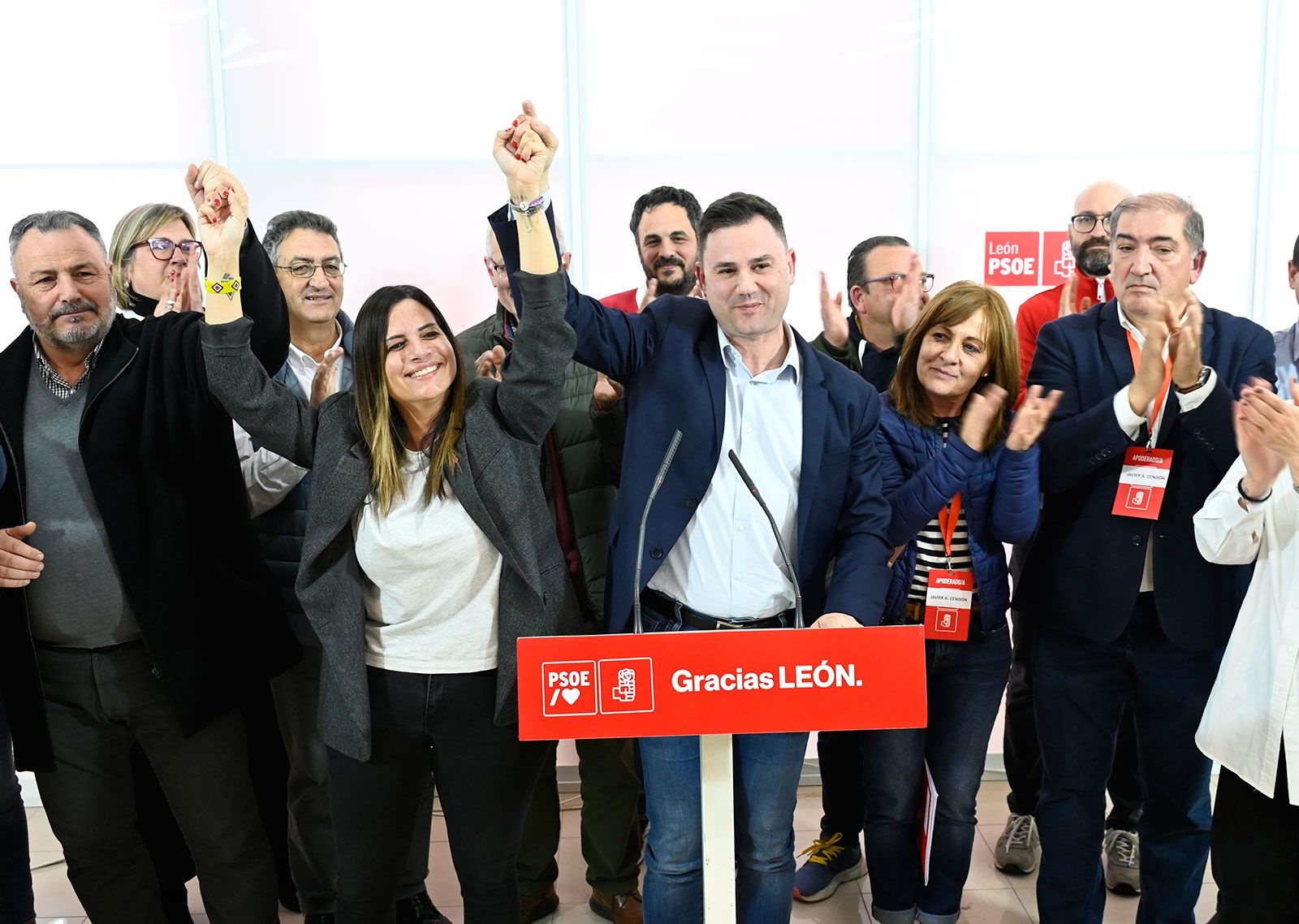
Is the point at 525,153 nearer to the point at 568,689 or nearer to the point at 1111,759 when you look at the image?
the point at 568,689

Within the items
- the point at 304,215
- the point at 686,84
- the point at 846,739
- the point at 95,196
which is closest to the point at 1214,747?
the point at 846,739

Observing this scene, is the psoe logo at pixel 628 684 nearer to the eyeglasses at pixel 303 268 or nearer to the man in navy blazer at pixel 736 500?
the man in navy blazer at pixel 736 500

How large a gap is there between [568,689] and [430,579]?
575mm

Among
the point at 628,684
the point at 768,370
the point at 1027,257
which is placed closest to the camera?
the point at 628,684

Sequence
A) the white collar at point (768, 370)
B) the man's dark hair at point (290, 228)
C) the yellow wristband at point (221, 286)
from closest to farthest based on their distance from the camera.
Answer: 1. the yellow wristband at point (221, 286)
2. the white collar at point (768, 370)
3. the man's dark hair at point (290, 228)

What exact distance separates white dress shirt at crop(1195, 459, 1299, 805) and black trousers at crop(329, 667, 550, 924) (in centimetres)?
135

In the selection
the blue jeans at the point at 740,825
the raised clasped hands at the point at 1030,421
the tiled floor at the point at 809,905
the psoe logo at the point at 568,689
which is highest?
the raised clasped hands at the point at 1030,421

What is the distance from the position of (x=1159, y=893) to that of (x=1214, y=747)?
67cm

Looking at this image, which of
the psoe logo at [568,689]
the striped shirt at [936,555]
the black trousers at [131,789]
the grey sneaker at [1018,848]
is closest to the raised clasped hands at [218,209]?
the black trousers at [131,789]

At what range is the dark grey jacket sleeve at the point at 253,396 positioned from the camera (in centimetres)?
215

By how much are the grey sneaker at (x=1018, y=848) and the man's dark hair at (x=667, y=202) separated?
2061mm

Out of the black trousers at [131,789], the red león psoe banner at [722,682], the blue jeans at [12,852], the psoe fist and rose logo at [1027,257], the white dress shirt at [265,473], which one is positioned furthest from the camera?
the psoe fist and rose logo at [1027,257]

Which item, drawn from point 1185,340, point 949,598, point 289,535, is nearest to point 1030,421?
point 1185,340

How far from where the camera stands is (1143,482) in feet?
7.72
